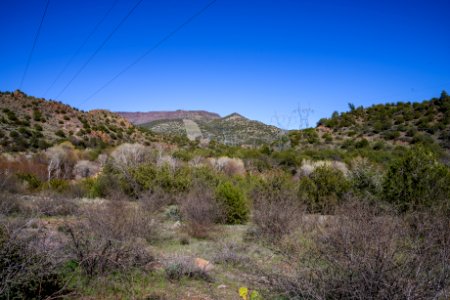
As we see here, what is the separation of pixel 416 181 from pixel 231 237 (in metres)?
6.50

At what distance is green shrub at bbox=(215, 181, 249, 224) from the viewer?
13212 mm

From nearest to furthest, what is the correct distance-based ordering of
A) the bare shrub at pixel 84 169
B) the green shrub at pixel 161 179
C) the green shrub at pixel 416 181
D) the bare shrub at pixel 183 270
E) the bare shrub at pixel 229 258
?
the bare shrub at pixel 183 270 < the bare shrub at pixel 229 258 < the green shrub at pixel 416 181 < the green shrub at pixel 161 179 < the bare shrub at pixel 84 169

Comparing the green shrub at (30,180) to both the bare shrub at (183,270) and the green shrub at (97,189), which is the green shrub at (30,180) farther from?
the bare shrub at (183,270)

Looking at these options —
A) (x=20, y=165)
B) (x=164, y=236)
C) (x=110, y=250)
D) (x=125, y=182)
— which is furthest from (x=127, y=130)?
(x=110, y=250)

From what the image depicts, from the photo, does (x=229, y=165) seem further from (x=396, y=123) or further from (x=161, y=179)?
(x=396, y=123)

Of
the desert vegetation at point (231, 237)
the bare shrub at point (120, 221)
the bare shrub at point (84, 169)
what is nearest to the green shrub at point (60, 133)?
the bare shrub at point (84, 169)

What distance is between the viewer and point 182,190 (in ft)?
55.5

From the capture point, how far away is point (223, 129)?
239 feet

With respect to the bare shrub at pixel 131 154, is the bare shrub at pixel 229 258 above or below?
below

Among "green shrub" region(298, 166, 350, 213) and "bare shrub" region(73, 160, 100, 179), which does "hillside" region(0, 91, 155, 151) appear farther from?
"green shrub" region(298, 166, 350, 213)

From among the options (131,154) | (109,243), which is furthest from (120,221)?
(131,154)

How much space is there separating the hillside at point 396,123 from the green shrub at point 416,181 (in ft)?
62.4

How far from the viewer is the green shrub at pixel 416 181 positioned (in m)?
11.5

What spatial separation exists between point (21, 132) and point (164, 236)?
27.4 m
